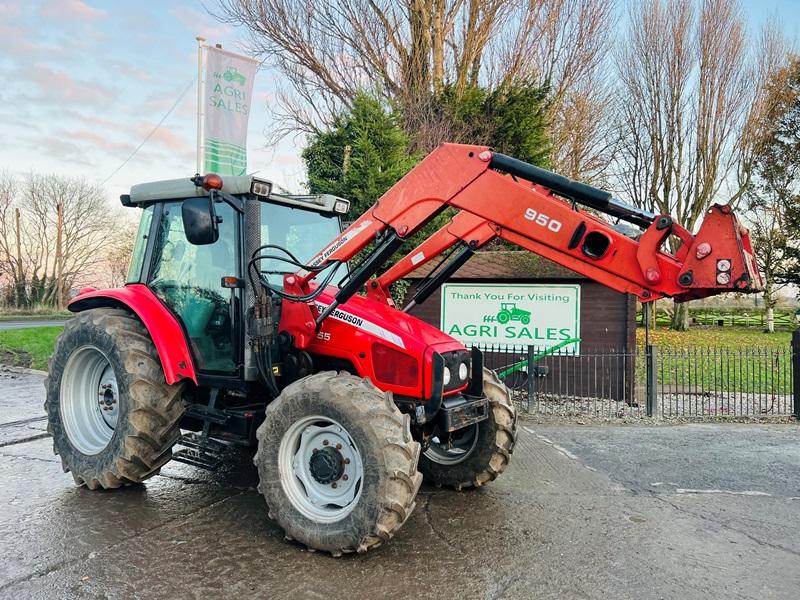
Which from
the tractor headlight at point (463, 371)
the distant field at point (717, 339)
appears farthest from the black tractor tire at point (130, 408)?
the distant field at point (717, 339)

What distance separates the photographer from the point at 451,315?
10.5 meters

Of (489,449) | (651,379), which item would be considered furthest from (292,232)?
(651,379)

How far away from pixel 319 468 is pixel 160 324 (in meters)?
1.85

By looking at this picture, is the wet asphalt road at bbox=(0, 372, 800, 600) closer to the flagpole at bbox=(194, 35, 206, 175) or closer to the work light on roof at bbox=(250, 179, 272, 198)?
the work light on roof at bbox=(250, 179, 272, 198)

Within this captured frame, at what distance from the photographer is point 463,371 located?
179 inches

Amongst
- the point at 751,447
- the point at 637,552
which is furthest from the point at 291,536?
the point at 751,447

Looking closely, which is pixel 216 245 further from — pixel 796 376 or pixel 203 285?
pixel 796 376

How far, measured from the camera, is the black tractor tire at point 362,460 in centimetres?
348

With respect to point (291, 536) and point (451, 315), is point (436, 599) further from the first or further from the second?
point (451, 315)

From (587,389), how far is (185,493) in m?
6.97

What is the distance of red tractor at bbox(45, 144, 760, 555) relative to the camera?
353 centimetres

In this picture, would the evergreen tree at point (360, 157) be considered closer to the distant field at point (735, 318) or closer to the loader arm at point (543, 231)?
the loader arm at point (543, 231)

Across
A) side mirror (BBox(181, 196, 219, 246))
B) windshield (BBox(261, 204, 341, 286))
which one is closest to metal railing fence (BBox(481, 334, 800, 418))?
windshield (BBox(261, 204, 341, 286))

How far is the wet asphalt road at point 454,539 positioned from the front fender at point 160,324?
40.9 inches
